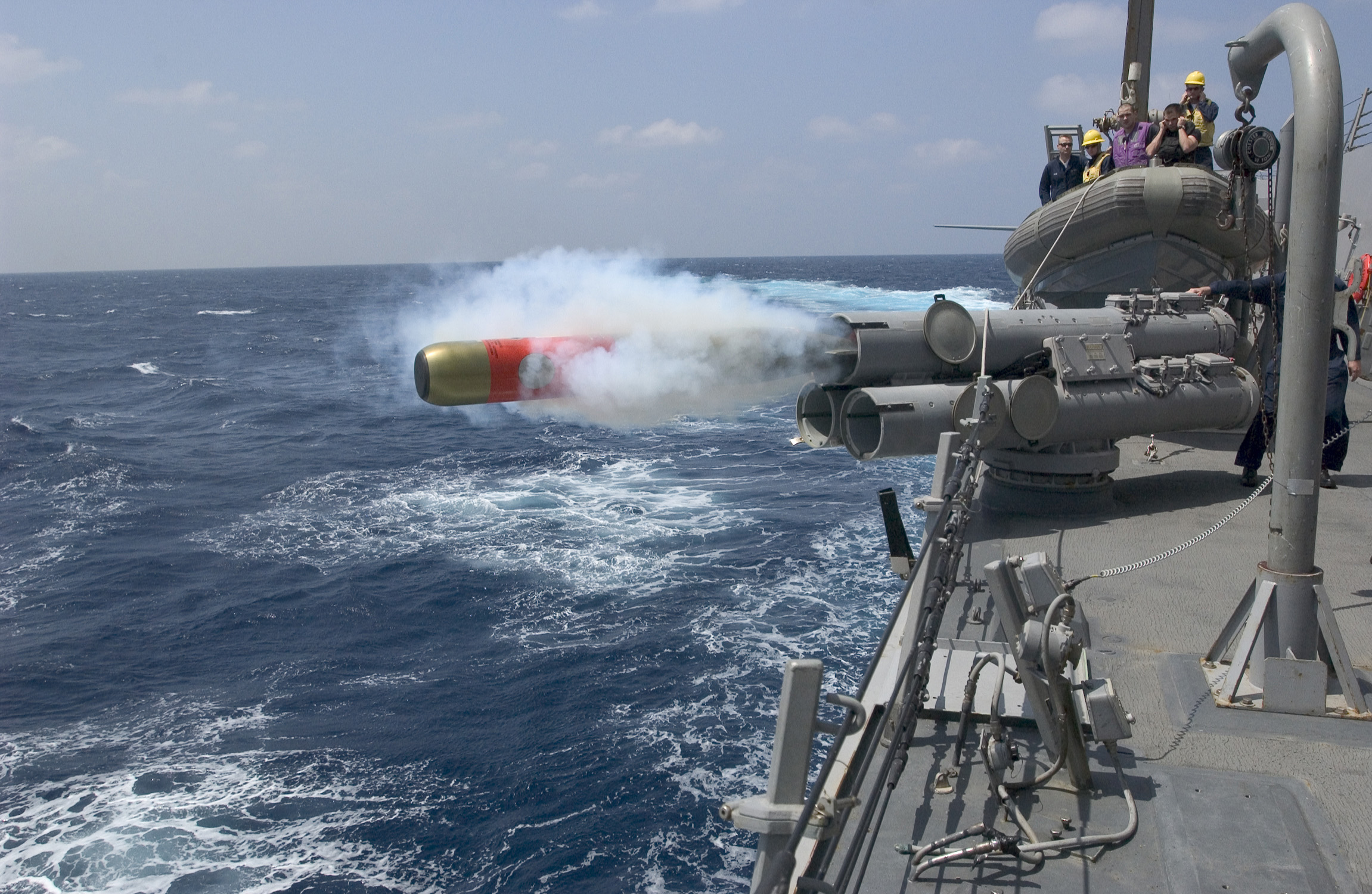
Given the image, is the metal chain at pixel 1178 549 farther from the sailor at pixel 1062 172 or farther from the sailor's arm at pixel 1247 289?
the sailor at pixel 1062 172

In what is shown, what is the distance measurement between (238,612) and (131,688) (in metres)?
2.35

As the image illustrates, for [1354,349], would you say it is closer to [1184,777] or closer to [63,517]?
[1184,777]

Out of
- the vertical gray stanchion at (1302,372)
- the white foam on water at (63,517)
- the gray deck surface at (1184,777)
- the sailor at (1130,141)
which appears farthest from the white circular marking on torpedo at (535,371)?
the white foam on water at (63,517)

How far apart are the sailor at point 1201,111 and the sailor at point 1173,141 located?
57cm

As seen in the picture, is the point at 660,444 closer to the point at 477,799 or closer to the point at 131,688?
the point at 131,688

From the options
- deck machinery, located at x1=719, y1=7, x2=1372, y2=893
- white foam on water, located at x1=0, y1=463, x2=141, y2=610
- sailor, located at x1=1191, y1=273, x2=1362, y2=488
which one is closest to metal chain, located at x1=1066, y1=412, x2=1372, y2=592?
deck machinery, located at x1=719, y1=7, x2=1372, y2=893

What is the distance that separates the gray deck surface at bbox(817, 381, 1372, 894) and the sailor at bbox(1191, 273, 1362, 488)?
1642 millimetres

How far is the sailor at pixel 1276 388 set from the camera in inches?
357

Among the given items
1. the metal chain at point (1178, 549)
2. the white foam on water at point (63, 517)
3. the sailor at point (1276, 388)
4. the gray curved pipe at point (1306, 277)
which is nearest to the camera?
the gray curved pipe at point (1306, 277)

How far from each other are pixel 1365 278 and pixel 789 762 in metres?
18.3

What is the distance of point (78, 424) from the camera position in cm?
3097

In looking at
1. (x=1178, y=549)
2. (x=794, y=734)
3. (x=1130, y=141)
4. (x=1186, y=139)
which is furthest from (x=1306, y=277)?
(x=1130, y=141)

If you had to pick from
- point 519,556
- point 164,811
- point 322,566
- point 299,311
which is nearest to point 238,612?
point 322,566

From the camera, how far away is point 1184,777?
4836mm
